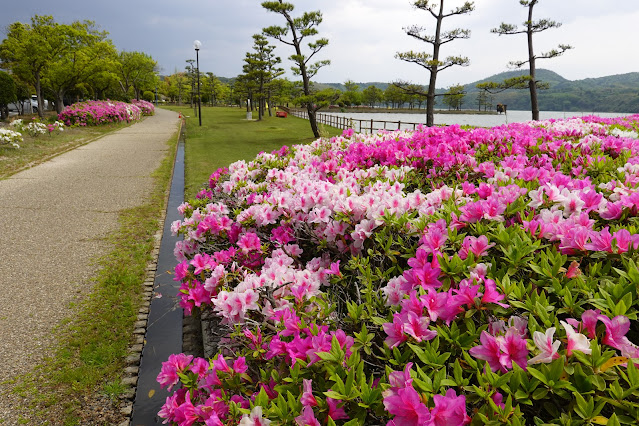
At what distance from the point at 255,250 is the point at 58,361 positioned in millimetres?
2122

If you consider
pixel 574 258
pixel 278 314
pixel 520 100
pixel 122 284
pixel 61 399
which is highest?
pixel 520 100

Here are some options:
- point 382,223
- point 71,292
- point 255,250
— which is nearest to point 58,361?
point 71,292

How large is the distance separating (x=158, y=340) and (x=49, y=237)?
3458mm

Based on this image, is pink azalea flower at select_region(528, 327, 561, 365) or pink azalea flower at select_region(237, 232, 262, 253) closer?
pink azalea flower at select_region(528, 327, 561, 365)

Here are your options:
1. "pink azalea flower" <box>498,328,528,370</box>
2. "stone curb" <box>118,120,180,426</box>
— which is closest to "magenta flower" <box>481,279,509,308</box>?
"pink azalea flower" <box>498,328,528,370</box>

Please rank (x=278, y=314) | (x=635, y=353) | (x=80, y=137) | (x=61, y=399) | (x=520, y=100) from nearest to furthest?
A: (x=635, y=353), (x=278, y=314), (x=61, y=399), (x=80, y=137), (x=520, y=100)

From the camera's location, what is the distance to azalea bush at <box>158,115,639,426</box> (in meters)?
1.02

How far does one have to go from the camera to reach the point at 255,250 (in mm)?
2502

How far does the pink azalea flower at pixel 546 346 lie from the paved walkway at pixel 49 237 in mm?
3282

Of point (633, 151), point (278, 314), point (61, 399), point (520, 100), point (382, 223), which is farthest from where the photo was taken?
point (520, 100)

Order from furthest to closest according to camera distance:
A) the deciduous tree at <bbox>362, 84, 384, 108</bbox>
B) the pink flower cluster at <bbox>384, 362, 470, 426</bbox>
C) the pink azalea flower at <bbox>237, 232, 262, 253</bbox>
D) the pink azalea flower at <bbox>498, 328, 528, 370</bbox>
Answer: the deciduous tree at <bbox>362, 84, 384, 108</bbox>, the pink azalea flower at <bbox>237, 232, 262, 253</bbox>, the pink azalea flower at <bbox>498, 328, 528, 370</bbox>, the pink flower cluster at <bbox>384, 362, 470, 426</bbox>

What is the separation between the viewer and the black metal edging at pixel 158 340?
2744 mm

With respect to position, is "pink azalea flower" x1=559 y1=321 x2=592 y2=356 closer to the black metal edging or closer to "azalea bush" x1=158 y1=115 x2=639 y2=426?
"azalea bush" x1=158 y1=115 x2=639 y2=426

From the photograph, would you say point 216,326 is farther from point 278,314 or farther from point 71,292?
point 71,292
